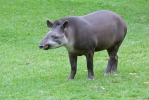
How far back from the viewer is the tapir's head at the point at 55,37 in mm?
7922

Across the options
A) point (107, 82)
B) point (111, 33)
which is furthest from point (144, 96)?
point (111, 33)

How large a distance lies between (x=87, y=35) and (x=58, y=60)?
347 cm

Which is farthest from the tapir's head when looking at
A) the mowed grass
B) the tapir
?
the mowed grass

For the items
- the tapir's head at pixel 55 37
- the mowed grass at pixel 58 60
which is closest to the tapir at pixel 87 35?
the tapir's head at pixel 55 37

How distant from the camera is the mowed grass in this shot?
7.73m

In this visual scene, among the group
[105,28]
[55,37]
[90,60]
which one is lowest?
[90,60]

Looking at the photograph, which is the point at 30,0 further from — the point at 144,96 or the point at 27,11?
the point at 144,96

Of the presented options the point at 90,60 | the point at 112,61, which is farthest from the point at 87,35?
the point at 112,61

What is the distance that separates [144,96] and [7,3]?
14.2m

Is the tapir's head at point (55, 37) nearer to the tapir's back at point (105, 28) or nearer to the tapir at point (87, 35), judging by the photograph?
the tapir at point (87, 35)

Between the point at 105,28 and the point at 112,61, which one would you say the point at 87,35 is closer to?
the point at 105,28

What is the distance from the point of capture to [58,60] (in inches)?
465

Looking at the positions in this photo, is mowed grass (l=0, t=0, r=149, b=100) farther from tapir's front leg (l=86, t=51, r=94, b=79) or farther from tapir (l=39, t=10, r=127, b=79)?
tapir (l=39, t=10, r=127, b=79)

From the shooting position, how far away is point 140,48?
1316 centimetres
